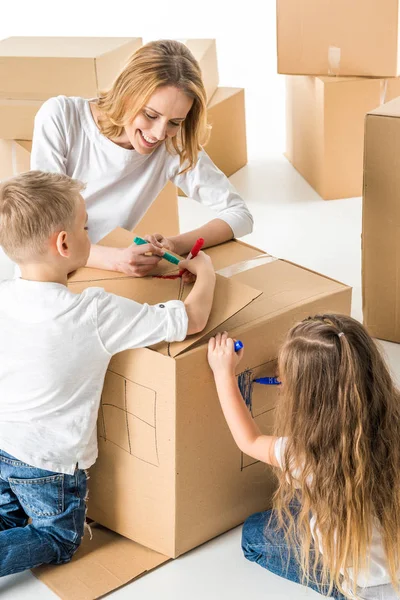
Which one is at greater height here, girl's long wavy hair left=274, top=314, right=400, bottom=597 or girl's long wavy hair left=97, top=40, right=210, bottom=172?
girl's long wavy hair left=97, top=40, right=210, bottom=172

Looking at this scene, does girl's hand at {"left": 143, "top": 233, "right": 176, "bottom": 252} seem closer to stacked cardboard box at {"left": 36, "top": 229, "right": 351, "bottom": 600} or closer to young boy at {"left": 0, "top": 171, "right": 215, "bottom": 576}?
stacked cardboard box at {"left": 36, "top": 229, "right": 351, "bottom": 600}

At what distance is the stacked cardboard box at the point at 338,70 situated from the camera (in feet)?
8.43

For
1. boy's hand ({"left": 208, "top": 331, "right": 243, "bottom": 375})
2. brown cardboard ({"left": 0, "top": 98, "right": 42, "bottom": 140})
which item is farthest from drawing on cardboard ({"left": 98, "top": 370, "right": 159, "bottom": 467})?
brown cardboard ({"left": 0, "top": 98, "right": 42, "bottom": 140})

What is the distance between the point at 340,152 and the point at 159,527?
1711 mm

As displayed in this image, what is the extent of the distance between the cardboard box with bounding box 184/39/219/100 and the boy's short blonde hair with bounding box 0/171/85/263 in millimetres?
1650

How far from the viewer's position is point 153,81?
156 centimetres

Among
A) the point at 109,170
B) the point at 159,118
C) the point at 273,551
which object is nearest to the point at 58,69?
the point at 109,170

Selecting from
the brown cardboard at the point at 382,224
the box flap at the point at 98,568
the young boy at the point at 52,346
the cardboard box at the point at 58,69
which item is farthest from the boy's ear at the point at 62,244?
the cardboard box at the point at 58,69

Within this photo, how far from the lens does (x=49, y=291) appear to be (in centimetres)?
132

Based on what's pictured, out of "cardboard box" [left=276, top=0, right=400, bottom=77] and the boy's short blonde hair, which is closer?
the boy's short blonde hair

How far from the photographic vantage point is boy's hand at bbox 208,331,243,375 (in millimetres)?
1332

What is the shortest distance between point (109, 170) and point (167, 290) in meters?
0.41

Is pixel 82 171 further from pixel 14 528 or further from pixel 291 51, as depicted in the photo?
pixel 291 51

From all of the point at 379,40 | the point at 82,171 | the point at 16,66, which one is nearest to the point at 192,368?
the point at 82,171
